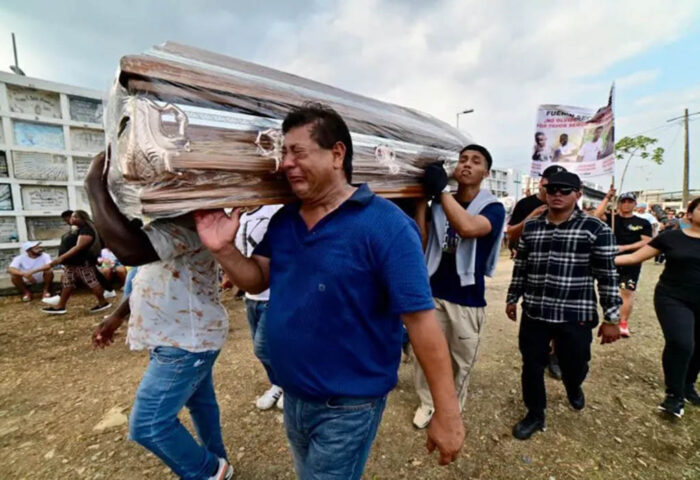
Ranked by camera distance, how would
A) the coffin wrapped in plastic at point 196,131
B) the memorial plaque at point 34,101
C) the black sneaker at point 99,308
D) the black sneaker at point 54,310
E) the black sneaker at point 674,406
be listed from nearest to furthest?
1. the coffin wrapped in plastic at point 196,131
2. the black sneaker at point 674,406
3. the black sneaker at point 54,310
4. the black sneaker at point 99,308
5. the memorial plaque at point 34,101

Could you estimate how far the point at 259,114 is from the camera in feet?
4.44

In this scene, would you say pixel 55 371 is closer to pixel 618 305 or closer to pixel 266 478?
pixel 266 478

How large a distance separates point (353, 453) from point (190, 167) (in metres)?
1.19

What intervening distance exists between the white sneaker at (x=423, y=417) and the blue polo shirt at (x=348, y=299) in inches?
60.9

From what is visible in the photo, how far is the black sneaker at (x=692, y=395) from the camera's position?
9.44 feet

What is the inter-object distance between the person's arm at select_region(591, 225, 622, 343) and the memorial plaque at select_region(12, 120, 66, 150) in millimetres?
8013

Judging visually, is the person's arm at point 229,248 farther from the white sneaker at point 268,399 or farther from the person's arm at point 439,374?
the white sneaker at point 268,399

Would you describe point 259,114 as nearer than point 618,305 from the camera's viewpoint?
Yes

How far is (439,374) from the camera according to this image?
1.19 metres

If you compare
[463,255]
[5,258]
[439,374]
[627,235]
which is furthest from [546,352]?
[5,258]

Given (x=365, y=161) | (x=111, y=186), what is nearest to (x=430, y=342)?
(x=365, y=161)

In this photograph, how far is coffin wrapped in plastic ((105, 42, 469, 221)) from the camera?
105 cm

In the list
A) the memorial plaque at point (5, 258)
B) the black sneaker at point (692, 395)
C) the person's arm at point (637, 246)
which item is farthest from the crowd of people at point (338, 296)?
the memorial plaque at point (5, 258)

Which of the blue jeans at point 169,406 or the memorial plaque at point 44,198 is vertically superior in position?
the memorial plaque at point 44,198
